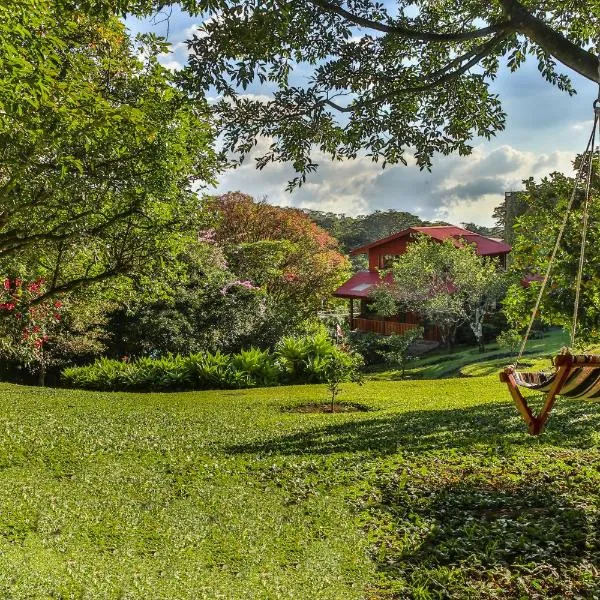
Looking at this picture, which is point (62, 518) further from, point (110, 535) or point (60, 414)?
point (60, 414)

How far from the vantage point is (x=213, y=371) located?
58.6ft

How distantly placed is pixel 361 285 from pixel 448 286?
851 cm

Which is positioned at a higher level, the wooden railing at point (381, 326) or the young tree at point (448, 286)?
the young tree at point (448, 286)

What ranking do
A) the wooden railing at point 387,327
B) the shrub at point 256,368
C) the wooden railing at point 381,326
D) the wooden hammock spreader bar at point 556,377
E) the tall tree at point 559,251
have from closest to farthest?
the wooden hammock spreader bar at point 556,377 → the tall tree at point 559,251 → the shrub at point 256,368 → the wooden railing at point 387,327 → the wooden railing at point 381,326

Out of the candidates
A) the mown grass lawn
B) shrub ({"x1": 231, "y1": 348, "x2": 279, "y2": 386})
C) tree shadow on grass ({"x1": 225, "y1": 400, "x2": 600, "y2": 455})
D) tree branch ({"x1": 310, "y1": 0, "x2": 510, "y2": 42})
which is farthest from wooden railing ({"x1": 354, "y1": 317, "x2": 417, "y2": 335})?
tree branch ({"x1": 310, "y1": 0, "x2": 510, "y2": 42})

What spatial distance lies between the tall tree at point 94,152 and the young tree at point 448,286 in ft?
60.1

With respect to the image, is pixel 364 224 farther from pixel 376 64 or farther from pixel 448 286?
pixel 376 64

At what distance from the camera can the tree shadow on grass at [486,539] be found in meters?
4.50

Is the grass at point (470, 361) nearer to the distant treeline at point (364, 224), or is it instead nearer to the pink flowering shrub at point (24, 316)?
the pink flowering shrub at point (24, 316)

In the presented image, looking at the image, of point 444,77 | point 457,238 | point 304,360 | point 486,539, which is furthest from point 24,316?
point 457,238

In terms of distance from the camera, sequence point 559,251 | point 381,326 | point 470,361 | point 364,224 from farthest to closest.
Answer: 1. point 364,224
2. point 381,326
3. point 470,361
4. point 559,251

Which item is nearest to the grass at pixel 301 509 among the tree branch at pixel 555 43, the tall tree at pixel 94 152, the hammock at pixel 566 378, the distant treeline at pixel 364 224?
the hammock at pixel 566 378

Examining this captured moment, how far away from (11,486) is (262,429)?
15.0ft

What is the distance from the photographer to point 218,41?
6.39 meters
